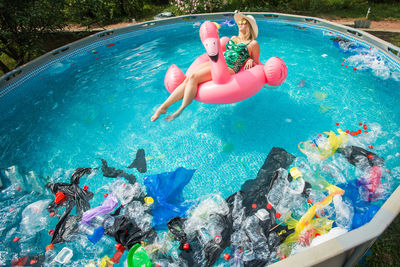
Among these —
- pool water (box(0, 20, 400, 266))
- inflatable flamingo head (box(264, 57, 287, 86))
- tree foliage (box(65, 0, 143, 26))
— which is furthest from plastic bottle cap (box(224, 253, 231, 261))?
tree foliage (box(65, 0, 143, 26))

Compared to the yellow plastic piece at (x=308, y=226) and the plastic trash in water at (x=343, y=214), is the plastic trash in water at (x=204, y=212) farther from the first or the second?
the plastic trash in water at (x=343, y=214)

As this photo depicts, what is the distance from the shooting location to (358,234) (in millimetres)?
1723

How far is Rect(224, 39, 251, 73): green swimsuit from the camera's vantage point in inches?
157

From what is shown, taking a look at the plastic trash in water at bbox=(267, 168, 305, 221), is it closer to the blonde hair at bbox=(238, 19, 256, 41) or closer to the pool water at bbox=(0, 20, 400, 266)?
the pool water at bbox=(0, 20, 400, 266)

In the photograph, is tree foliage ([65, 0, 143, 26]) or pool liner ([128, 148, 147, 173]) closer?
pool liner ([128, 148, 147, 173])

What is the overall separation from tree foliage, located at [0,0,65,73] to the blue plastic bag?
5.06 metres

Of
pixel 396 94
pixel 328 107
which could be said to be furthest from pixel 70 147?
pixel 396 94

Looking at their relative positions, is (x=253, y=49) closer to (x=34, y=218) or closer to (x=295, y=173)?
(x=295, y=173)

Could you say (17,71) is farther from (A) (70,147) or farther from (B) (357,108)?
(B) (357,108)

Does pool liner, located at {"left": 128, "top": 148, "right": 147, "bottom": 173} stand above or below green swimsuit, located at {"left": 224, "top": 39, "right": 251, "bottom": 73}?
below

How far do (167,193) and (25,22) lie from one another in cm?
555

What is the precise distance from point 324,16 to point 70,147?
10362 mm

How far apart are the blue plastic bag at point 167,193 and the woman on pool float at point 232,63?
93 cm

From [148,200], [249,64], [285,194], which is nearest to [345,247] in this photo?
[285,194]
